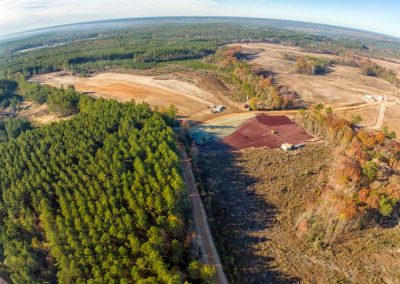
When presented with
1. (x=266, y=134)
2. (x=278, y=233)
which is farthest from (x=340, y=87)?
(x=278, y=233)

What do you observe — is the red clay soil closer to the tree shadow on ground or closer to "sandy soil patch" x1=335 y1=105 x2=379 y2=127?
the tree shadow on ground

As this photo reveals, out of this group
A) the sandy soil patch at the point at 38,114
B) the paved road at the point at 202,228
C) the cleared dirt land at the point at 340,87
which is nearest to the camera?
the paved road at the point at 202,228

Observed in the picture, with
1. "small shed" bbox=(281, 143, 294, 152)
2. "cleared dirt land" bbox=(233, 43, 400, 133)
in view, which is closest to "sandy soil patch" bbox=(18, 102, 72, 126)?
"small shed" bbox=(281, 143, 294, 152)

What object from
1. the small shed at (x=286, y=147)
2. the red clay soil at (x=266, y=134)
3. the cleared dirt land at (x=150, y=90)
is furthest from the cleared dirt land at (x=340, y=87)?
the cleared dirt land at (x=150, y=90)

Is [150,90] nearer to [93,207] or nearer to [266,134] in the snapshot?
[266,134]

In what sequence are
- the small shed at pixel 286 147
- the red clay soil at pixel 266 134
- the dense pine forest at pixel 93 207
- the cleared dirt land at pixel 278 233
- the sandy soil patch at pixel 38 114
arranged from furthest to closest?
1. the sandy soil patch at pixel 38 114
2. the red clay soil at pixel 266 134
3. the small shed at pixel 286 147
4. the cleared dirt land at pixel 278 233
5. the dense pine forest at pixel 93 207

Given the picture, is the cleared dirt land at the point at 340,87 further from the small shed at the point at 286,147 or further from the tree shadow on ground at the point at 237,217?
the tree shadow on ground at the point at 237,217

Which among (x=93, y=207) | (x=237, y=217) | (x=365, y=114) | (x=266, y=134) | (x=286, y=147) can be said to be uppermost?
(x=365, y=114)
